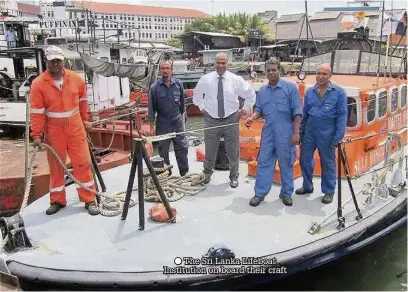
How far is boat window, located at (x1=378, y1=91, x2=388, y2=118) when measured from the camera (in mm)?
5809

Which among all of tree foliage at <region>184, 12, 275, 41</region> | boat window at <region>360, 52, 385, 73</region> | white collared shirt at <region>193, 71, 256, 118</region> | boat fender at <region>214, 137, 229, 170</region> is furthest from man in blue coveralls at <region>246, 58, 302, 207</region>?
tree foliage at <region>184, 12, 275, 41</region>

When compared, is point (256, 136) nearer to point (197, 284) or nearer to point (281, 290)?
point (281, 290)

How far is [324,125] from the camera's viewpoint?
15.6 feet

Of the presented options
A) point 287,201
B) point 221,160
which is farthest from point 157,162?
point 287,201

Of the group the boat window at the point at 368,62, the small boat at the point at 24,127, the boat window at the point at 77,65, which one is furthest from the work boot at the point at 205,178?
the boat window at the point at 77,65

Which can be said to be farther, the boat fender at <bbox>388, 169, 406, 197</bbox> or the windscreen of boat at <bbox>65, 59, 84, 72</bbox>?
the windscreen of boat at <bbox>65, 59, 84, 72</bbox>

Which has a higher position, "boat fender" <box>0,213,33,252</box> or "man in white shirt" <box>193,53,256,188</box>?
"man in white shirt" <box>193,53,256,188</box>

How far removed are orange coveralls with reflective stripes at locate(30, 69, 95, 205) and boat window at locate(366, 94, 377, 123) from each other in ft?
11.3

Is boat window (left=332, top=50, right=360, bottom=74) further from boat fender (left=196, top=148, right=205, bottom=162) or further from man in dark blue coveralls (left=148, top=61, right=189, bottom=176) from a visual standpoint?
man in dark blue coveralls (left=148, top=61, right=189, bottom=176)

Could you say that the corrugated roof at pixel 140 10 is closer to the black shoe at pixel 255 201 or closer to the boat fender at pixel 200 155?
the boat fender at pixel 200 155

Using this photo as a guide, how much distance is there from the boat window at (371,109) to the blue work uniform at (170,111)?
94.7 inches

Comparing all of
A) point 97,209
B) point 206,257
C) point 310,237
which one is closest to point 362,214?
point 310,237

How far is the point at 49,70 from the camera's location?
4.35 m

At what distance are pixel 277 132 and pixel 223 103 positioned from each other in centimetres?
81
